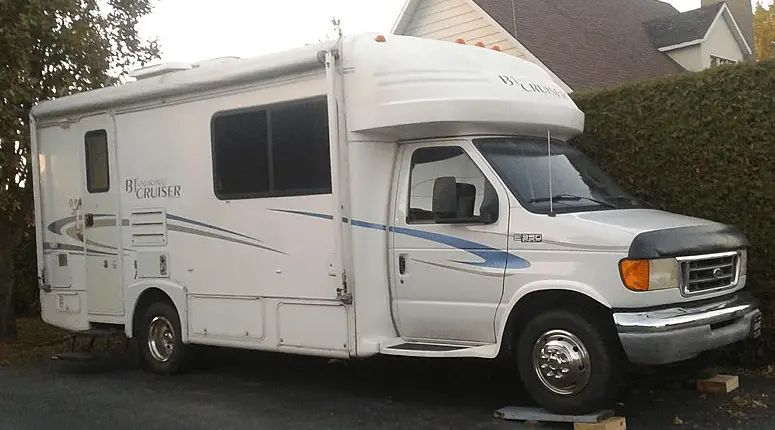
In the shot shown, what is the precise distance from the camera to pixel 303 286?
24.9 ft

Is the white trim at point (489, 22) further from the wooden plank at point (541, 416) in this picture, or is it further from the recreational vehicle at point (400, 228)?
the wooden plank at point (541, 416)

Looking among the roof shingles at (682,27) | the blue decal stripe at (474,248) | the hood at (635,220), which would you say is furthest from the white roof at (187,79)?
the roof shingles at (682,27)

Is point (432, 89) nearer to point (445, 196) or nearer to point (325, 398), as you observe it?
point (445, 196)

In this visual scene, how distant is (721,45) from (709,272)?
56.9 ft

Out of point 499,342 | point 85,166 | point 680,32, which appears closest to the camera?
point 499,342

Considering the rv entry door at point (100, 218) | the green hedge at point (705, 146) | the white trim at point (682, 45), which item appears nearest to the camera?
the green hedge at point (705, 146)

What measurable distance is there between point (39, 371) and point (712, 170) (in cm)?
747

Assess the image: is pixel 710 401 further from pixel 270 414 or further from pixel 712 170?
pixel 270 414

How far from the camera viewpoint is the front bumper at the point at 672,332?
6035 mm

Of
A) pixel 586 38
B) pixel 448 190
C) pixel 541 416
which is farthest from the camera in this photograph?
pixel 586 38

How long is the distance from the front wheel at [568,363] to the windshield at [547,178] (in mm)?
883

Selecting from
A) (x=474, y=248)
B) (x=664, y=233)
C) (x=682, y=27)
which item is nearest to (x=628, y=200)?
(x=664, y=233)

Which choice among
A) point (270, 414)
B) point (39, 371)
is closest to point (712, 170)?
point (270, 414)

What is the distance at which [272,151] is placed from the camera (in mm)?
7852
